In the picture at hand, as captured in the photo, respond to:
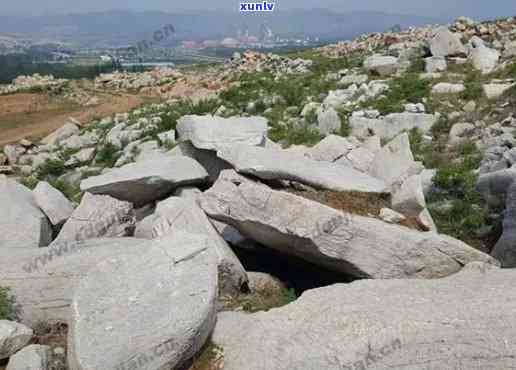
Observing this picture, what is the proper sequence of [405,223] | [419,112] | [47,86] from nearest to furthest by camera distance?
[405,223]
[419,112]
[47,86]

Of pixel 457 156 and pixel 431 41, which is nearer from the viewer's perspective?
pixel 457 156

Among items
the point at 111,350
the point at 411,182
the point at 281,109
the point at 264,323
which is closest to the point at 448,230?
the point at 411,182

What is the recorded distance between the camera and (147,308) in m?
5.97

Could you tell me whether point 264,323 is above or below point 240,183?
below

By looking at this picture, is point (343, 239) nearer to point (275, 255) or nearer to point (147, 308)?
point (275, 255)

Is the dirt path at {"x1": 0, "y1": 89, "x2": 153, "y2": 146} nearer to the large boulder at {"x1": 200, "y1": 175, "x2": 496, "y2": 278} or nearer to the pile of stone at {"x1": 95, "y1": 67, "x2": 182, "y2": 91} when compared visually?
the pile of stone at {"x1": 95, "y1": 67, "x2": 182, "y2": 91}

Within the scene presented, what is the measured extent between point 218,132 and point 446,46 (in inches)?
542

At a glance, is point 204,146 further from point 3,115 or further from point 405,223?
point 3,115

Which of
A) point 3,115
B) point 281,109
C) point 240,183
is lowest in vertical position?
point 3,115

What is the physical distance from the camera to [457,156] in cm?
1188

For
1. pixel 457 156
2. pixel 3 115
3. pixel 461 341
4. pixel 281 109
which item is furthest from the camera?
pixel 3 115

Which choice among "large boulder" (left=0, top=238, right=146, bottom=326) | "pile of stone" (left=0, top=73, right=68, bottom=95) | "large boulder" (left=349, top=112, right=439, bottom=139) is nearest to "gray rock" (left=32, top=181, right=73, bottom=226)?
"large boulder" (left=0, top=238, right=146, bottom=326)

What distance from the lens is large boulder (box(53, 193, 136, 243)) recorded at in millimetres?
8938

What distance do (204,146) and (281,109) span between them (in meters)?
8.18
